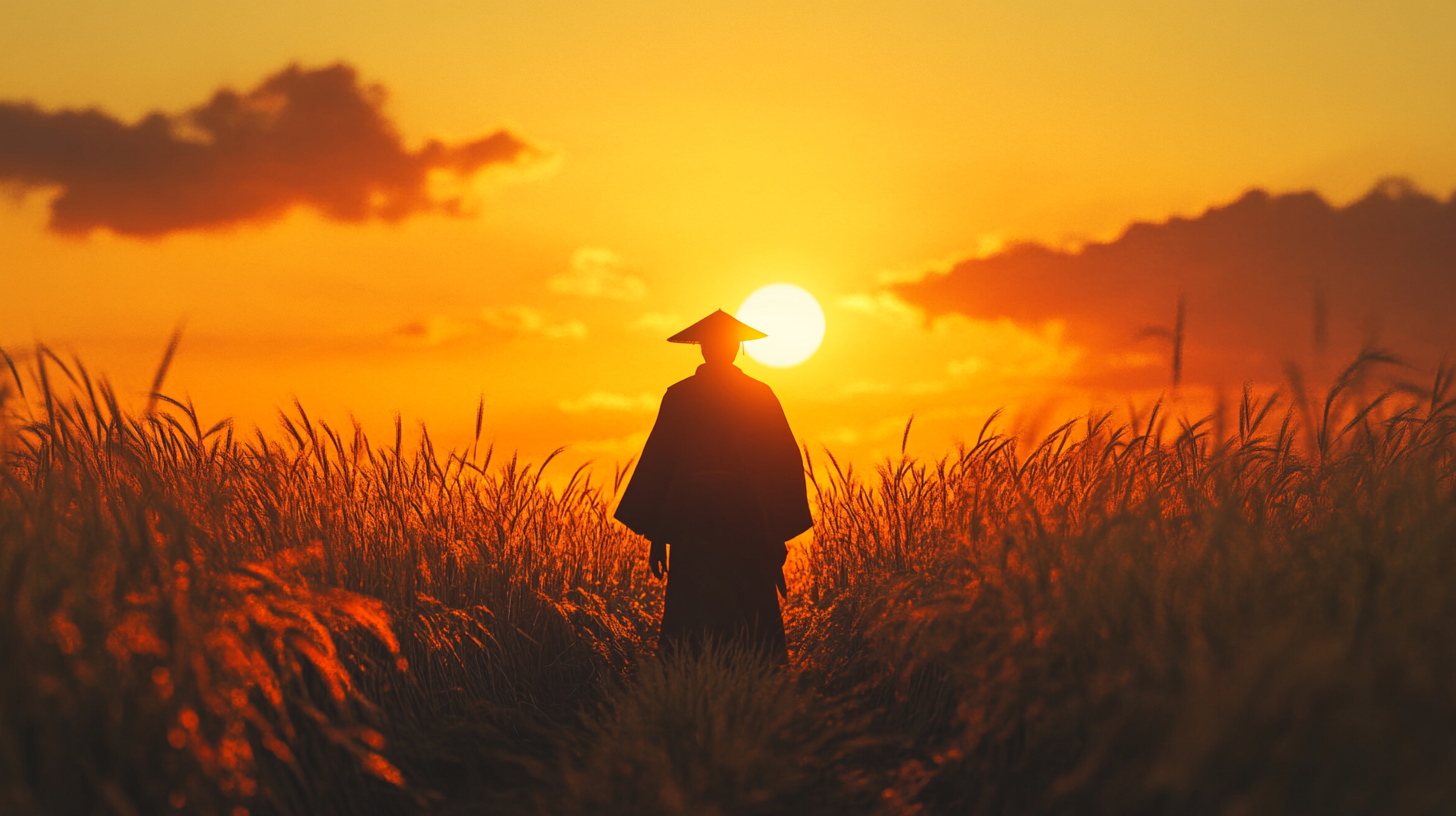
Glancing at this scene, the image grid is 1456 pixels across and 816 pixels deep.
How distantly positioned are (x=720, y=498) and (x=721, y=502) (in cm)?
2

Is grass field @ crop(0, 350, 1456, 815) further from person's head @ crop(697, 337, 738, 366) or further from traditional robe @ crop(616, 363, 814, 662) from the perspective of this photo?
person's head @ crop(697, 337, 738, 366)

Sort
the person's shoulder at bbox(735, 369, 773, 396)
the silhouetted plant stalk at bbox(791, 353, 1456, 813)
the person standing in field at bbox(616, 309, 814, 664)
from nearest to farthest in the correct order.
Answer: the silhouetted plant stalk at bbox(791, 353, 1456, 813), the person standing in field at bbox(616, 309, 814, 664), the person's shoulder at bbox(735, 369, 773, 396)

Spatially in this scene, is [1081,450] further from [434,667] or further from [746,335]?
[434,667]

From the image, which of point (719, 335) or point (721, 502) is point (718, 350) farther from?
point (721, 502)

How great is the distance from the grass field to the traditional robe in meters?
0.46

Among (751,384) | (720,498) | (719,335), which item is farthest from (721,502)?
(719,335)

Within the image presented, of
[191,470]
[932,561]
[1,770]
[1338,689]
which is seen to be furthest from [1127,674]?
[191,470]

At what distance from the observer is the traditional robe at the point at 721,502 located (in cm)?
514

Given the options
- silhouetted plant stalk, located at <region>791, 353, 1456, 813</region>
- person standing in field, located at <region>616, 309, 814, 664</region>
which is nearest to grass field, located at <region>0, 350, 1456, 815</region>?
silhouetted plant stalk, located at <region>791, 353, 1456, 813</region>

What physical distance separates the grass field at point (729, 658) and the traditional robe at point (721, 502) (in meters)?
0.46

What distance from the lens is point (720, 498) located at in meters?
5.25

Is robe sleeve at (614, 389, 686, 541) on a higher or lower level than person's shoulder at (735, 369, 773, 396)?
lower

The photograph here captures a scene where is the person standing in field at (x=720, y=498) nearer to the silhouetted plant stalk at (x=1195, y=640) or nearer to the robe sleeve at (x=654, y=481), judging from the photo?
the robe sleeve at (x=654, y=481)

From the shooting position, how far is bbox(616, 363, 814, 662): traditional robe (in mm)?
5141
